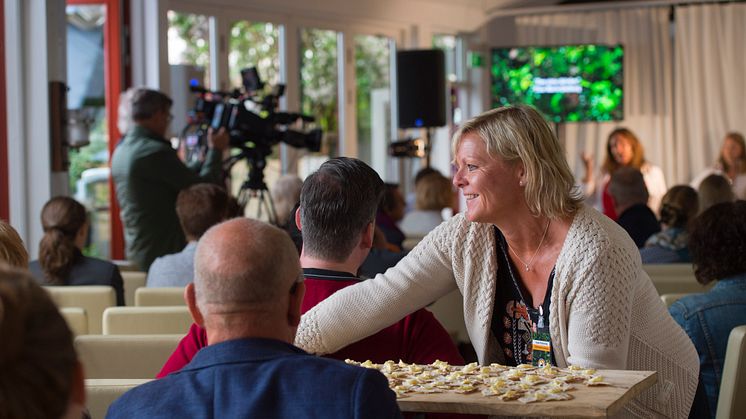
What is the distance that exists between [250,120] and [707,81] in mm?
6759

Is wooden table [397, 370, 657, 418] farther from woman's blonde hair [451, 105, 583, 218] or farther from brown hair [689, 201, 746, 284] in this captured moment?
brown hair [689, 201, 746, 284]

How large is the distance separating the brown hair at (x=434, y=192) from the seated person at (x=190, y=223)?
105 inches

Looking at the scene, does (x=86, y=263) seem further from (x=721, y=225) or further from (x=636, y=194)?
(x=636, y=194)

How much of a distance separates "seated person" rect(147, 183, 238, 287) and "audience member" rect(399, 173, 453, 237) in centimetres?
265

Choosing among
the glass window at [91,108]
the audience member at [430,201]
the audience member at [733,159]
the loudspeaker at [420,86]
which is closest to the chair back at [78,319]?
the audience member at [430,201]

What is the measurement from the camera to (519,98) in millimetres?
Answer: 12016

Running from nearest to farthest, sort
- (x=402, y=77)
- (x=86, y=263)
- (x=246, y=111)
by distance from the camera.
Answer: (x=86, y=263), (x=246, y=111), (x=402, y=77)

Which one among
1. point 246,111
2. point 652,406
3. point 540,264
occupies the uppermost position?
point 246,111

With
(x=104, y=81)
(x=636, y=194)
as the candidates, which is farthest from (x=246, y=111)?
(x=636, y=194)

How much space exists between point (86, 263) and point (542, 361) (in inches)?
106

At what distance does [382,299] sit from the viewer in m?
2.47

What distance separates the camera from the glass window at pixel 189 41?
830 centimetres

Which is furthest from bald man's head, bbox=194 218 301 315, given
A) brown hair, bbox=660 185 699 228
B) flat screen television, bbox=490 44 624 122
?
flat screen television, bbox=490 44 624 122

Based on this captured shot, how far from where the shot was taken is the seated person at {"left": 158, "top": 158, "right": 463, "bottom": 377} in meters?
2.49
